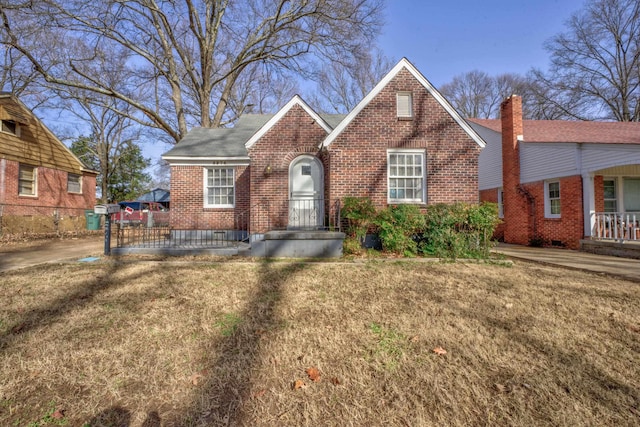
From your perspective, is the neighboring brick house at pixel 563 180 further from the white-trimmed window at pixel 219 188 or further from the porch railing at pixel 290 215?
the white-trimmed window at pixel 219 188

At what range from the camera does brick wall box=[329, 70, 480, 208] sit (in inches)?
347

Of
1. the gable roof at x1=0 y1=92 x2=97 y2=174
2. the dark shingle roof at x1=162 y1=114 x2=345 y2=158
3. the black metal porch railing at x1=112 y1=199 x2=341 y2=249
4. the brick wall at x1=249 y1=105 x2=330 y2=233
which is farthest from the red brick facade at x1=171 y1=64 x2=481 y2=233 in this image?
the gable roof at x1=0 y1=92 x2=97 y2=174

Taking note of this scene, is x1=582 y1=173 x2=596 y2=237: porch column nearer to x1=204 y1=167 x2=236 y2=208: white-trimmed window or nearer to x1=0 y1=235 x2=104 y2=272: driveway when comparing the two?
x1=204 y1=167 x2=236 y2=208: white-trimmed window

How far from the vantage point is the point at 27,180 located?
14766 mm

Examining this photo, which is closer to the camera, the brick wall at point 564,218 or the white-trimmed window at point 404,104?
the white-trimmed window at point 404,104

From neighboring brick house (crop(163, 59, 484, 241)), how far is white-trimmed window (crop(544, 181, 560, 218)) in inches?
204

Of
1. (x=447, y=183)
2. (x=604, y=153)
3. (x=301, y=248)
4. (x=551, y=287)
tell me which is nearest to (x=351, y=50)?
(x=447, y=183)

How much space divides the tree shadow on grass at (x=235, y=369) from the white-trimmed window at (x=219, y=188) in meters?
7.03

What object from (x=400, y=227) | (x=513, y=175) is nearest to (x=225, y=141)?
(x=400, y=227)

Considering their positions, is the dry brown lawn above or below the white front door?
below

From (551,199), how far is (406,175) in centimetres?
721

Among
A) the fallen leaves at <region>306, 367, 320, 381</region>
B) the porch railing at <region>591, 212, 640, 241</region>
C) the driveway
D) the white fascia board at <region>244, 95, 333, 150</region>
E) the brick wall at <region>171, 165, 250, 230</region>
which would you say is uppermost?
the white fascia board at <region>244, 95, 333, 150</region>

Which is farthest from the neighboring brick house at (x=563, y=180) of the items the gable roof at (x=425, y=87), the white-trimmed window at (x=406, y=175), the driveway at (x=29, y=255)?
the driveway at (x=29, y=255)

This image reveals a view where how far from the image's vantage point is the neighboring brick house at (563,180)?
9742mm
